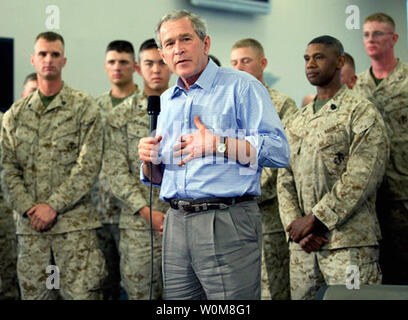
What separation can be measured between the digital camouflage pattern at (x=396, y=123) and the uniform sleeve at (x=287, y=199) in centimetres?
69

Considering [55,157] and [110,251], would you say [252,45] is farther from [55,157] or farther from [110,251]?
[110,251]

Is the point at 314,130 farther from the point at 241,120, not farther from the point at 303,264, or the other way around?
the point at 241,120

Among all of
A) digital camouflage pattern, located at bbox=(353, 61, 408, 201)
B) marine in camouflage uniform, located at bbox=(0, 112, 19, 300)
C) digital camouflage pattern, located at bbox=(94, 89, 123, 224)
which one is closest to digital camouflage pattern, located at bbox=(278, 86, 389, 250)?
digital camouflage pattern, located at bbox=(353, 61, 408, 201)

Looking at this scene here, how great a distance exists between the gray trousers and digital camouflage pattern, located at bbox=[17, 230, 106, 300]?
47.4 inches

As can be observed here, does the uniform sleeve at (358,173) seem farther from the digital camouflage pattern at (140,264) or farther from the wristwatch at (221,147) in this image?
the wristwatch at (221,147)

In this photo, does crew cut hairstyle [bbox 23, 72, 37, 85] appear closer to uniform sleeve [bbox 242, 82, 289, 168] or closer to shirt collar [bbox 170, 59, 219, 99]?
shirt collar [bbox 170, 59, 219, 99]

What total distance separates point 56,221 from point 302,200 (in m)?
1.27

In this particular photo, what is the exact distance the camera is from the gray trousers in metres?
1.67

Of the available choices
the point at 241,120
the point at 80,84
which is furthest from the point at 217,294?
the point at 80,84

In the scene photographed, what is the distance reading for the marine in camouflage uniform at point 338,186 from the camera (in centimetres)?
249

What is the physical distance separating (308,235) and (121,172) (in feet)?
3.56

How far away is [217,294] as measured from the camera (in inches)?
65.6

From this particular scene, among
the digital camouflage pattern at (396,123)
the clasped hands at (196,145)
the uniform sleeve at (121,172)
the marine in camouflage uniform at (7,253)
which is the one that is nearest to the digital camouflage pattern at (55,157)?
the uniform sleeve at (121,172)
